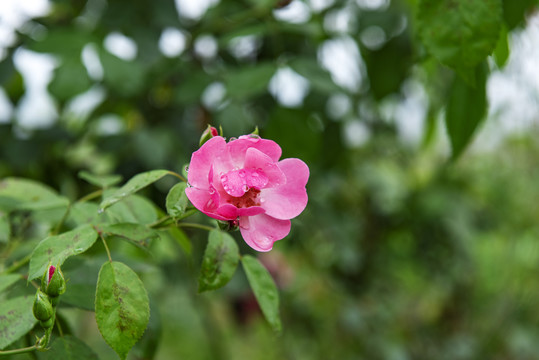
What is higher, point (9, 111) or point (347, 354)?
point (9, 111)

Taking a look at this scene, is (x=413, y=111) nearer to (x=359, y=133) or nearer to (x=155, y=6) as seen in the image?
(x=359, y=133)

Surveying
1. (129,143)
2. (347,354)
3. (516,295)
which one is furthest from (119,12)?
(516,295)

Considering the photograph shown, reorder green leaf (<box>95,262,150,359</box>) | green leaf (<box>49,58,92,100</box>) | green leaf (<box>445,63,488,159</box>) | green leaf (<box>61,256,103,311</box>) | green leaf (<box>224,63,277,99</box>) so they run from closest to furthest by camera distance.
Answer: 1. green leaf (<box>95,262,150,359</box>)
2. green leaf (<box>61,256,103,311</box>)
3. green leaf (<box>445,63,488,159</box>)
4. green leaf (<box>224,63,277,99</box>)
5. green leaf (<box>49,58,92,100</box>)

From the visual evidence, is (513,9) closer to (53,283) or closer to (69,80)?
(53,283)

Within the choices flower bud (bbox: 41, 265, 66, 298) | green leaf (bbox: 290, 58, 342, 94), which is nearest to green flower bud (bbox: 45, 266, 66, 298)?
flower bud (bbox: 41, 265, 66, 298)

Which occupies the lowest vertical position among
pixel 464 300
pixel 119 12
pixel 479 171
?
pixel 464 300

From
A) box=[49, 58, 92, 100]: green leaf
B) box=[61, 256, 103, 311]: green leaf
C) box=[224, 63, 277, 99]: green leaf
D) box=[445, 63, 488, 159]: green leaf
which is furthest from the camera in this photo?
box=[49, 58, 92, 100]: green leaf

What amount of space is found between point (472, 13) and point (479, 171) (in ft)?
4.27

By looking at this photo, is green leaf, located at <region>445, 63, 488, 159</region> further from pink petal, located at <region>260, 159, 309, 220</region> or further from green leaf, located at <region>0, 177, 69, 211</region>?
green leaf, located at <region>0, 177, 69, 211</region>

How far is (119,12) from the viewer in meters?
0.94

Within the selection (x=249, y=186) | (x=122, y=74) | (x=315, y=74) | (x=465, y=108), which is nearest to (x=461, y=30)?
(x=465, y=108)

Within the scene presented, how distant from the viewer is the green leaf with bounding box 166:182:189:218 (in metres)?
0.38

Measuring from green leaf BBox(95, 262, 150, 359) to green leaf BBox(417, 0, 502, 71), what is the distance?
0.32 metres

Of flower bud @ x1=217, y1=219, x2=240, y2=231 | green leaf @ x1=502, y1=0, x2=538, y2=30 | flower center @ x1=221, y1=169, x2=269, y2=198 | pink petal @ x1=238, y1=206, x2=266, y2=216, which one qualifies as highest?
green leaf @ x1=502, y1=0, x2=538, y2=30
